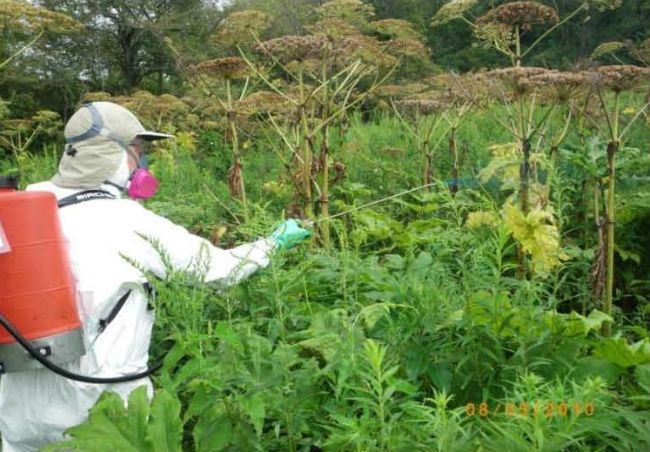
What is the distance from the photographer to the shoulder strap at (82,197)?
2795mm

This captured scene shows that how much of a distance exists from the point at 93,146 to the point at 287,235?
90 cm

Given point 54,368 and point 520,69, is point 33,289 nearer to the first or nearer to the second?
point 54,368

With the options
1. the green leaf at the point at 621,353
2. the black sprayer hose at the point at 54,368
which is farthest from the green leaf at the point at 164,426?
the green leaf at the point at 621,353

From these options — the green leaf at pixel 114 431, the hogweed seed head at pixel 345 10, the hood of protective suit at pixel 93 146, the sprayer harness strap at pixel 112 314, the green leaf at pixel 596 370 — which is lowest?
the green leaf at pixel 596 370

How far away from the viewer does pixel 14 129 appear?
8.84 metres

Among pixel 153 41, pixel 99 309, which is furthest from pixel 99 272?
pixel 153 41

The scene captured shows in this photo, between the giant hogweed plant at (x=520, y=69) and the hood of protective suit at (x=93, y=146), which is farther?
the giant hogweed plant at (x=520, y=69)

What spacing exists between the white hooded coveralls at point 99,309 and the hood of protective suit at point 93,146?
0.49 ft

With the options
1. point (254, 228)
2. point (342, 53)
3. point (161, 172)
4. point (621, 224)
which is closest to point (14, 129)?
point (161, 172)

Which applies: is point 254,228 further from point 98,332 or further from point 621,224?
point 621,224

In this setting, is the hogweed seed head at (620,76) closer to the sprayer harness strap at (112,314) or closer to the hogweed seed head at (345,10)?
the hogweed seed head at (345,10)

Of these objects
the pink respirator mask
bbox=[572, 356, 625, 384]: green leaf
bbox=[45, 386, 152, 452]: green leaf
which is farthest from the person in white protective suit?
bbox=[572, 356, 625, 384]: green leaf

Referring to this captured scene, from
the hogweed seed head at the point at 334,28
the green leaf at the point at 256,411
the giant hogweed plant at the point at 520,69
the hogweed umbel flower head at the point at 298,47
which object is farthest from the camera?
the hogweed seed head at the point at 334,28

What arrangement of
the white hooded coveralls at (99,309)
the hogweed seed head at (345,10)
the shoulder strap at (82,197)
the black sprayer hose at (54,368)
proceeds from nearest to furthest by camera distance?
the black sprayer hose at (54,368), the white hooded coveralls at (99,309), the shoulder strap at (82,197), the hogweed seed head at (345,10)
